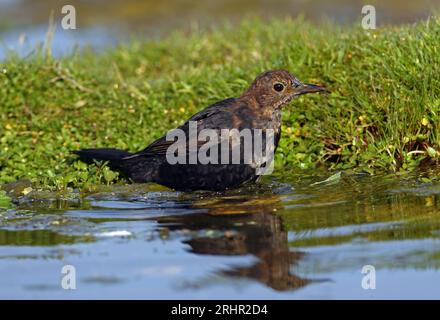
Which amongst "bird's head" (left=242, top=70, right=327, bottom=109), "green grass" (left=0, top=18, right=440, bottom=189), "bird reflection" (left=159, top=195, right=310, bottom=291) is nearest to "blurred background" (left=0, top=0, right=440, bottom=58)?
"green grass" (left=0, top=18, right=440, bottom=189)

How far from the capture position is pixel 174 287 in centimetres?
438

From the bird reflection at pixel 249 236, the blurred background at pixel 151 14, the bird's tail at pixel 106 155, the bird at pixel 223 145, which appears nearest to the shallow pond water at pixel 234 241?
the bird reflection at pixel 249 236

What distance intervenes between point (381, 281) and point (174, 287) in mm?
964

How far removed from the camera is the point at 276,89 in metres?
7.25

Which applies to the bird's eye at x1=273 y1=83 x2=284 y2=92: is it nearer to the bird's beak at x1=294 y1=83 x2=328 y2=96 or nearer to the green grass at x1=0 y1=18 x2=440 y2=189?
the bird's beak at x1=294 y1=83 x2=328 y2=96

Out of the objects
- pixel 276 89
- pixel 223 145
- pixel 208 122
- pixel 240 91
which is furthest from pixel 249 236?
pixel 240 91

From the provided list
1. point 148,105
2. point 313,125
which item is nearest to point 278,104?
point 313,125

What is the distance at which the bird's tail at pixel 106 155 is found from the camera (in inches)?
296

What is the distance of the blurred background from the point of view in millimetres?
13781

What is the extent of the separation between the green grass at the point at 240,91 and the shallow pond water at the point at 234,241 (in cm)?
44

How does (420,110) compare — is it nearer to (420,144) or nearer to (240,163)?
(420,144)

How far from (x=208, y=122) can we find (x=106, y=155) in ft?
3.41

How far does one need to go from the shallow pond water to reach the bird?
0.13 meters

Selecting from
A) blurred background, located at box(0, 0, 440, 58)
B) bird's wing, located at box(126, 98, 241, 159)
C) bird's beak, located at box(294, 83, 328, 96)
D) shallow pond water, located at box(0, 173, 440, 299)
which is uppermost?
blurred background, located at box(0, 0, 440, 58)
